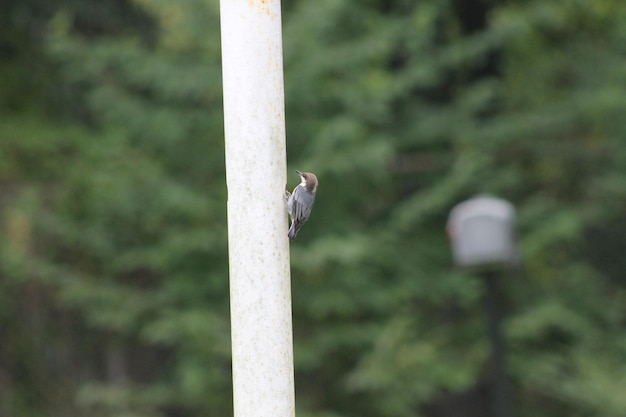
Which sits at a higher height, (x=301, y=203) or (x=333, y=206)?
(x=333, y=206)

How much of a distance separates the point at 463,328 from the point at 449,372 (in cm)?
98

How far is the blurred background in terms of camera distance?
8.00 m

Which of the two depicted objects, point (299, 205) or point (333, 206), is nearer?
point (299, 205)

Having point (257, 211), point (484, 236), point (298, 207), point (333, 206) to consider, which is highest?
point (333, 206)

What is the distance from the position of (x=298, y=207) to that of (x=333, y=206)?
5.71 m

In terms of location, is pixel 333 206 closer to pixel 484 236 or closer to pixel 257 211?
pixel 484 236

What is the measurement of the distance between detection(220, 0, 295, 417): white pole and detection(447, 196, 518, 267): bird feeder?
15.6ft

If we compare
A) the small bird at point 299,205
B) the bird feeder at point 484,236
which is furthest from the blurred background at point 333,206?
the small bird at point 299,205

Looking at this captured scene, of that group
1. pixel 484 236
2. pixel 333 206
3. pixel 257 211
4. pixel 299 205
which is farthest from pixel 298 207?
pixel 333 206

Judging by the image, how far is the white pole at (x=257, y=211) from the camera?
216 cm

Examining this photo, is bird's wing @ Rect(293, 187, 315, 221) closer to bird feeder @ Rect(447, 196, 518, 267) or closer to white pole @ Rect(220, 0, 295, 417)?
white pole @ Rect(220, 0, 295, 417)

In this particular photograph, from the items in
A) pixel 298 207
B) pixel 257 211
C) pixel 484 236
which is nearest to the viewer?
pixel 257 211

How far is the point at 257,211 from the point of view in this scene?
86.9 inches

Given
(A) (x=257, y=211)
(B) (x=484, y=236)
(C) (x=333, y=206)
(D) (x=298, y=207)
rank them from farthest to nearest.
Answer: (C) (x=333, y=206) < (B) (x=484, y=236) < (D) (x=298, y=207) < (A) (x=257, y=211)
